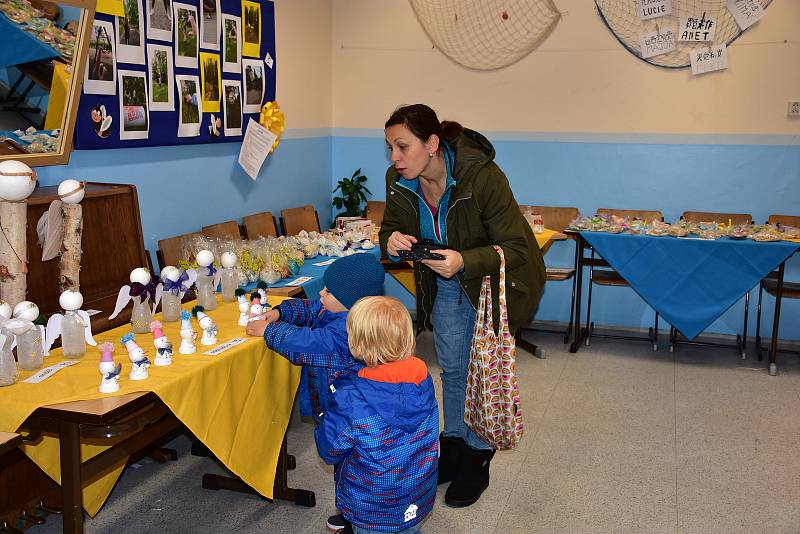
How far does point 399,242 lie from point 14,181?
1.40m

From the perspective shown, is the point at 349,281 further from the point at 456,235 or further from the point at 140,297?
the point at 140,297

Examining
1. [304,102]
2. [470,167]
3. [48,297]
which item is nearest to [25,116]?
[48,297]

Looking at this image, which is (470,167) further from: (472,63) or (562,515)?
(472,63)

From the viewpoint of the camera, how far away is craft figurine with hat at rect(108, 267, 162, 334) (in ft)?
9.36

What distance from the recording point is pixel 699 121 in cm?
585

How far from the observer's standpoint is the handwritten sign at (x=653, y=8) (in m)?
5.75

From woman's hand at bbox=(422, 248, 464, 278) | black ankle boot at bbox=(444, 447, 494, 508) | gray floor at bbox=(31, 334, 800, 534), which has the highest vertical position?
woman's hand at bbox=(422, 248, 464, 278)

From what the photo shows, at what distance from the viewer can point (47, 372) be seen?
2.45 meters

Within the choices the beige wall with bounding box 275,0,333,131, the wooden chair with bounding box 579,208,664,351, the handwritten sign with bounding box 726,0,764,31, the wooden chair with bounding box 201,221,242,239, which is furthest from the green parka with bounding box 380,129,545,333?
the handwritten sign with bounding box 726,0,764,31

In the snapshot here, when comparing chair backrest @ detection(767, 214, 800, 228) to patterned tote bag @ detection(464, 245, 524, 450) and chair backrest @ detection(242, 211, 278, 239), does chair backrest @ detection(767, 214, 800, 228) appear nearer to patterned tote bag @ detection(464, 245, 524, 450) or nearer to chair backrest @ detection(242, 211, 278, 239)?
patterned tote bag @ detection(464, 245, 524, 450)

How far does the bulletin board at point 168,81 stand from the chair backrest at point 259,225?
56 cm

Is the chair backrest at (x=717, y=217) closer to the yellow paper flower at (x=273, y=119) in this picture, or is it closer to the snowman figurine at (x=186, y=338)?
the yellow paper flower at (x=273, y=119)

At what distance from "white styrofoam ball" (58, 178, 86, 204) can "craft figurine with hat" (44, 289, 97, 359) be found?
0.49 meters

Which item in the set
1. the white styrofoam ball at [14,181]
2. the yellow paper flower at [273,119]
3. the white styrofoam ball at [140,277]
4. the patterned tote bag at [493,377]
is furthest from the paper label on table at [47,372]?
the yellow paper flower at [273,119]
